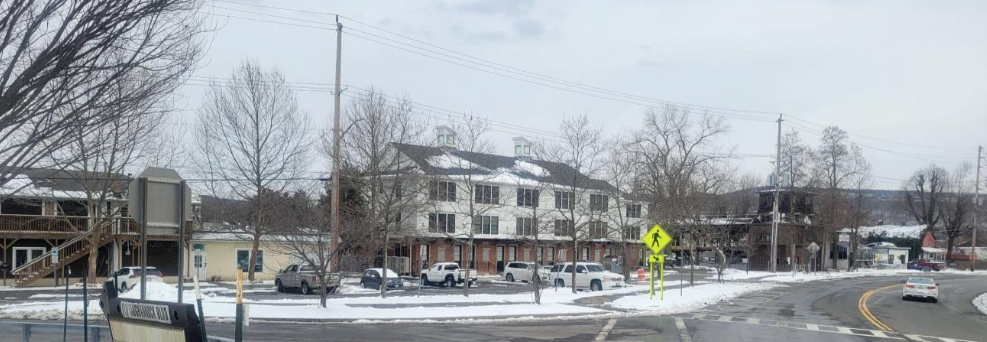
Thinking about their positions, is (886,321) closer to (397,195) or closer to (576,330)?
(576,330)

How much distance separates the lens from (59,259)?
46.2 m

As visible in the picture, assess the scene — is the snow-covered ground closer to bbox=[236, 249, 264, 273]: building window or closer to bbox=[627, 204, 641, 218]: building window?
bbox=[627, 204, 641, 218]: building window

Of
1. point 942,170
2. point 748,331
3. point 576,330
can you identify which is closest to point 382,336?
point 576,330

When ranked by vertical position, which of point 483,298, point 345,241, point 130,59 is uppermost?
point 130,59

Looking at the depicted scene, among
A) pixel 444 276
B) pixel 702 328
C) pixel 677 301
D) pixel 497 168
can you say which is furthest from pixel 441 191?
pixel 702 328

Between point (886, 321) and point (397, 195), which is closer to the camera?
point (886, 321)

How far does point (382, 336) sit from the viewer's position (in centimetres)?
2000

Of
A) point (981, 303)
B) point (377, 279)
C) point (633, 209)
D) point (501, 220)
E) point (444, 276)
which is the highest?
point (633, 209)

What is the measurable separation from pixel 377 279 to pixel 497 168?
18923 millimetres

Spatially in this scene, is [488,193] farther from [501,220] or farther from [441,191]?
[441,191]

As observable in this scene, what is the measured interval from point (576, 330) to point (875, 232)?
106389 millimetres

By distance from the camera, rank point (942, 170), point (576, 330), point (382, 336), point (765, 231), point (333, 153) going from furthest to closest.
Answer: point (942, 170) < point (765, 231) < point (333, 153) < point (576, 330) < point (382, 336)

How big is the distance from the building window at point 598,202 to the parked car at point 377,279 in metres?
10.8

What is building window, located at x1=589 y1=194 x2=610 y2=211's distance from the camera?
135 feet
